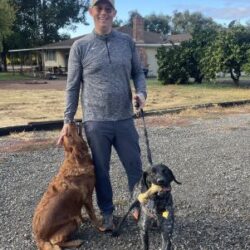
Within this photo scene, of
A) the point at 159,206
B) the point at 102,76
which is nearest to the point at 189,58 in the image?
the point at 102,76

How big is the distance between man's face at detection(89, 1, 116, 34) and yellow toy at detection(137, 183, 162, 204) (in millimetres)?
1458

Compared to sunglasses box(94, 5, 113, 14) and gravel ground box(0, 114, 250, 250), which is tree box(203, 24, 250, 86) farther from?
sunglasses box(94, 5, 113, 14)

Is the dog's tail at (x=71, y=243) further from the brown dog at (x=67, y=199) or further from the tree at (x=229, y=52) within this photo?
the tree at (x=229, y=52)

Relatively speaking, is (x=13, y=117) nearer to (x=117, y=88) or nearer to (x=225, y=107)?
(x=225, y=107)

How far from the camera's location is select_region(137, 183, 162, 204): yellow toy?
143 inches

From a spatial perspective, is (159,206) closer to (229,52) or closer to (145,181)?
(145,181)

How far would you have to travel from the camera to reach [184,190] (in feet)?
19.0

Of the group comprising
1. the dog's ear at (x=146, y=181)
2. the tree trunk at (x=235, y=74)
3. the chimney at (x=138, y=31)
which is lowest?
the tree trunk at (x=235, y=74)

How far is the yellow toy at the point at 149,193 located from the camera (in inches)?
143

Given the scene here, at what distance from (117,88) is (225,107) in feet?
35.6

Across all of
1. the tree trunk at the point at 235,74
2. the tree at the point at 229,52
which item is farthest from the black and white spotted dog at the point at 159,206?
the tree trunk at the point at 235,74

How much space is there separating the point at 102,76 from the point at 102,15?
1.75ft

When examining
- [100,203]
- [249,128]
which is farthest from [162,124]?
[100,203]

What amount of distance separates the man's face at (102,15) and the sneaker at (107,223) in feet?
5.89
